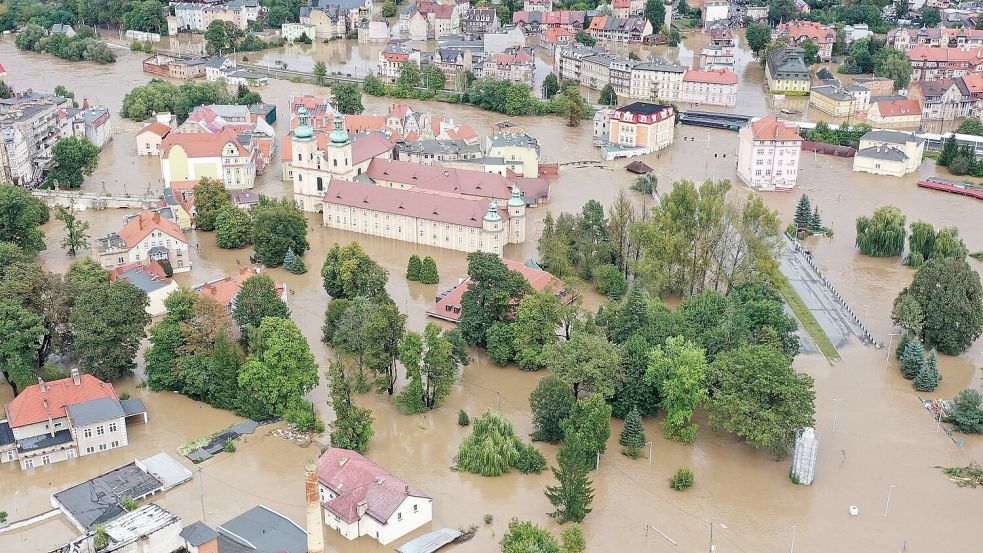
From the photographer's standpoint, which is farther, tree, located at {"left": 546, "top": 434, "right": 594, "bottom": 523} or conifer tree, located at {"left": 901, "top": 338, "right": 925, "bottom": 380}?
conifer tree, located at {"left": 901, "top": 338, "right": 925, "bottom": 380}

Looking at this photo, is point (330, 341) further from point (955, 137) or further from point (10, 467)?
point (955, 137)

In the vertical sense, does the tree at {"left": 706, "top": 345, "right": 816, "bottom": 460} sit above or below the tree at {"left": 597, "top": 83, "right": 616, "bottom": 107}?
below

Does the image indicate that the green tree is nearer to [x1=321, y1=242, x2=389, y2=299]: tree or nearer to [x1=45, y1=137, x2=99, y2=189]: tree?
[x1=321, y1=242, x2=389, y2=299]: tree

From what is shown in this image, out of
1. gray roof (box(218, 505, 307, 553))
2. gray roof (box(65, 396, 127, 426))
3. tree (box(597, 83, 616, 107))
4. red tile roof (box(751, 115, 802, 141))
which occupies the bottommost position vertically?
gray roof (box(218, 505, 307, 553))

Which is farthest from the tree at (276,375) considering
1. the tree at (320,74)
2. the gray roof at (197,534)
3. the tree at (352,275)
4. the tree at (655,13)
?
the tree at (655,13)

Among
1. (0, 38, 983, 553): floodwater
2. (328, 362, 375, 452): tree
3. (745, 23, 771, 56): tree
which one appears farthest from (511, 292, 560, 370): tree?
(745, 23, 771, 56): tree

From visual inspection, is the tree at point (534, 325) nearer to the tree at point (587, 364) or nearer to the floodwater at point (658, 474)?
the floodwater at point (658, 474)
